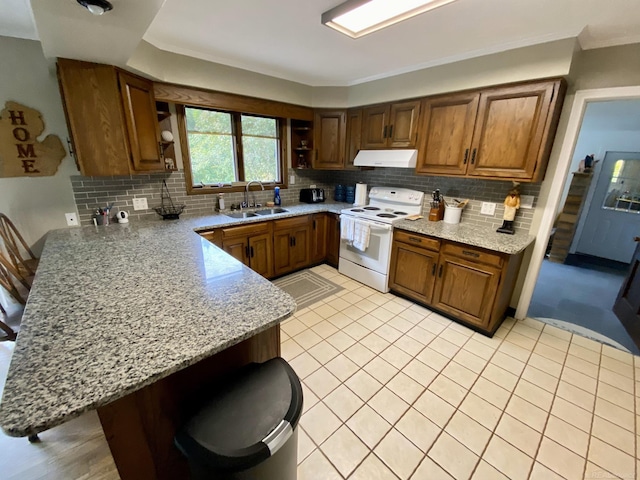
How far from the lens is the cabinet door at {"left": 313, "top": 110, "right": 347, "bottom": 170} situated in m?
3.48

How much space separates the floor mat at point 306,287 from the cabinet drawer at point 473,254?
1344 millimetres

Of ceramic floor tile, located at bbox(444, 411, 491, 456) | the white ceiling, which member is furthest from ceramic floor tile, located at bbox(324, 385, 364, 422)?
the white ceiling

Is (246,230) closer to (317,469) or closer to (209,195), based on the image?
(209,195)

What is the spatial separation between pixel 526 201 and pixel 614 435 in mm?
1791

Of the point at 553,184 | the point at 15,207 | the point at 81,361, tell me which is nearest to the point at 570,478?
the point at 553,184

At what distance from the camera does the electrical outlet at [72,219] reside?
2.26m

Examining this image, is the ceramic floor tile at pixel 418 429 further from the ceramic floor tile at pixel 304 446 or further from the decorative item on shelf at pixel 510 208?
the decorative item on shelf at pixel 510 208

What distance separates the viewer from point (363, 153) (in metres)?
3.32

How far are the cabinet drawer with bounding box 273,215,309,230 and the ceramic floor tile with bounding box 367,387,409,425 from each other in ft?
6.62

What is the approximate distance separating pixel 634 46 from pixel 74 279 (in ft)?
12.9

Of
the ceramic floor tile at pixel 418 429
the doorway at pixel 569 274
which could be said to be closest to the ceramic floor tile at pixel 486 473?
the ceramic floor tile at pixel 418 429

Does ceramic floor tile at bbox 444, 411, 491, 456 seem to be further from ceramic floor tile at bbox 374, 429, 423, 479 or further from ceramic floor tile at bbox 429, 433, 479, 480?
ceramic floor tile at bbox 374, 429, 423, 479

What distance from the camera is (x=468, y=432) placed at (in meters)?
1.56

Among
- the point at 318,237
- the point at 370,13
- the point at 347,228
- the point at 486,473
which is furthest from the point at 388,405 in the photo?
the point at 370,13
